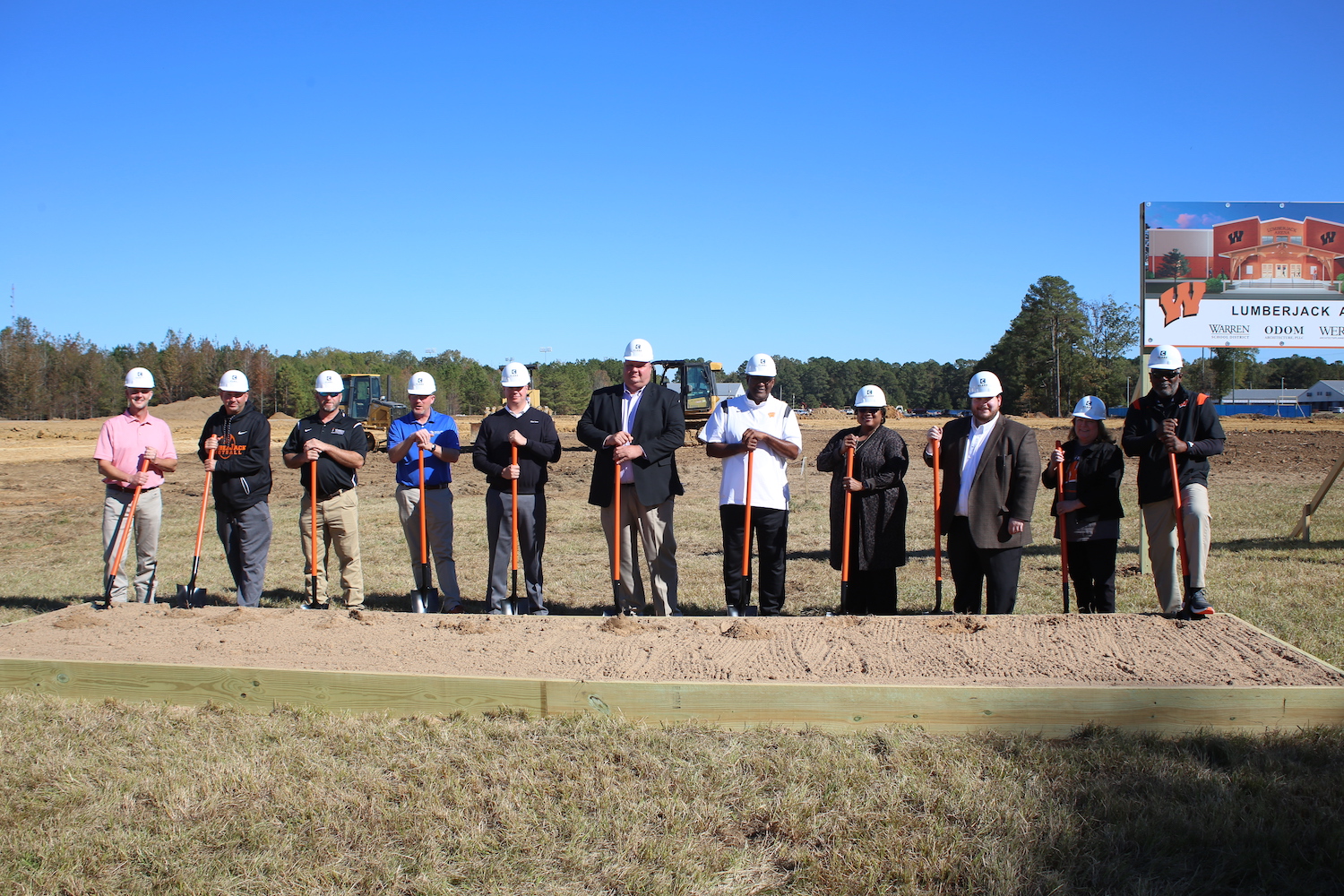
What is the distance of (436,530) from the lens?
6.56 metres

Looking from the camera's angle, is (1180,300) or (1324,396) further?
(1324,396)

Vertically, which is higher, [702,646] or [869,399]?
[869,399]

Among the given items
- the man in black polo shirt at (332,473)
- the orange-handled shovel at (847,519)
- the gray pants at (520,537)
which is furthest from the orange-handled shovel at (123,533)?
the orange-handled shovel at (847,519)

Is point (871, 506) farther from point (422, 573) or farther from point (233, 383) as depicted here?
point (233, 383)

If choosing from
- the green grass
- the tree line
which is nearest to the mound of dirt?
the tree line

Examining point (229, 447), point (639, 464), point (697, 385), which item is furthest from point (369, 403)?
point (639, 464)

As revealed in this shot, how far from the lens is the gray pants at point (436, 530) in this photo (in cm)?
653

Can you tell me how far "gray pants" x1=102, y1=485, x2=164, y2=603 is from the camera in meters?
6.39

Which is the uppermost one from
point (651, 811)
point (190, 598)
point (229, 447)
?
point (229, 447)

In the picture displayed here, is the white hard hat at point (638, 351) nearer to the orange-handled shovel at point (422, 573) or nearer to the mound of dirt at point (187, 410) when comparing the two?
the orange-handled shovel at point (422, 573)

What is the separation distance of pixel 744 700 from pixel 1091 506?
2.98 metres

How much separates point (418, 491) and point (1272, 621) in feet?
19.7

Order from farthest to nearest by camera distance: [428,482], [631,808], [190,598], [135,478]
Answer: [428,482]
[135,478]
[190,598]
[631,808]

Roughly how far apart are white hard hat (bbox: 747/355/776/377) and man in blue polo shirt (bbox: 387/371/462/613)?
7.26 ft
